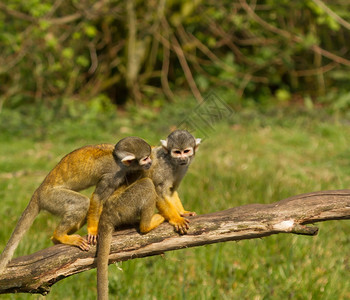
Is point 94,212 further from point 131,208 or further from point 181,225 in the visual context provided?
point 181,225

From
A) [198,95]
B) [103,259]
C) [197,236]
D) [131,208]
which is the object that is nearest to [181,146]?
[131,208]

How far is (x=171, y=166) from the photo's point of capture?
365 centimetres

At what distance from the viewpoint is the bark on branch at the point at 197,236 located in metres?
2.76

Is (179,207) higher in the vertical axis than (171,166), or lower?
lower

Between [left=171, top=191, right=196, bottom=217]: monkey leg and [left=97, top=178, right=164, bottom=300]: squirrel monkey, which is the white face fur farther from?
[left=97, top=178, right=164, bottom=300]: squirrel monkey

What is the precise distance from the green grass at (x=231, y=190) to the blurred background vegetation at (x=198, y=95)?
3 centimetres

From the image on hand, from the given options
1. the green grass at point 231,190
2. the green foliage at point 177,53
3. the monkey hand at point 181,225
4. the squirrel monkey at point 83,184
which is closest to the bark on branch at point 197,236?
the monkey hand at point 181,225

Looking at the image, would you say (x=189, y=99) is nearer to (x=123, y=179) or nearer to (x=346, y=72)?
(x=346, y=72)

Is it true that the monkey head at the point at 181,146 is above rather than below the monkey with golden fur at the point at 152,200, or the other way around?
above

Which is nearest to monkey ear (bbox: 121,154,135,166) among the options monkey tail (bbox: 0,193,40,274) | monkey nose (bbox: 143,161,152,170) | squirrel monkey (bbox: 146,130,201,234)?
monkey nose (bbox: 143,161,152,170)

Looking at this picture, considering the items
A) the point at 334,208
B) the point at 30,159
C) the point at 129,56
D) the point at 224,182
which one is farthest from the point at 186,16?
the point at 334,208

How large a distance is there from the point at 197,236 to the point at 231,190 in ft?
9.18

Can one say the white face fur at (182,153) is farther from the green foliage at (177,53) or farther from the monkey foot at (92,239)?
the green foliage at (177,53)

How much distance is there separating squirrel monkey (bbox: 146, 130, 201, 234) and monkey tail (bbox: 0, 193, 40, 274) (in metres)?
0.82
